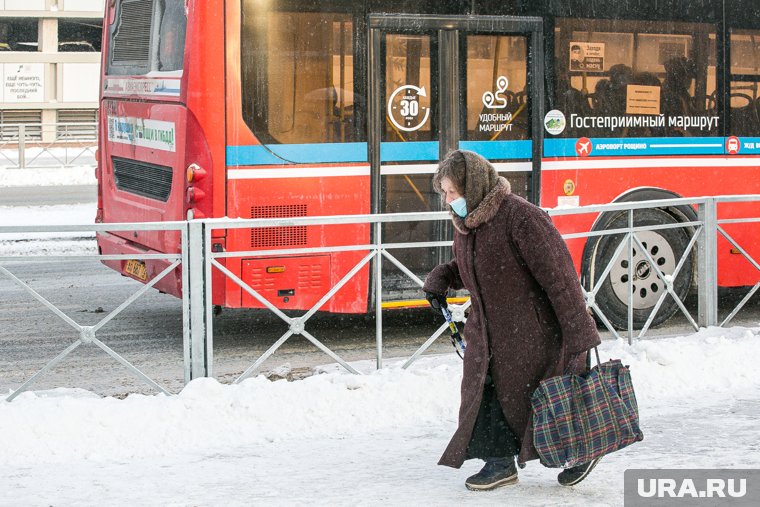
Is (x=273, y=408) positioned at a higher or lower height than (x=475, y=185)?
lower

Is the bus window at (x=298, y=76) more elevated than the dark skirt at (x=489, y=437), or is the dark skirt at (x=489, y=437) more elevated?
the bus window at (x=298, y=76)

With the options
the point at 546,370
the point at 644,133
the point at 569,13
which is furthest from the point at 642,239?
the point at 546,370

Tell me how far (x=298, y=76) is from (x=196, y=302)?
260 cm

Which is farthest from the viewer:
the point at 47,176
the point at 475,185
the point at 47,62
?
the point at 47,62

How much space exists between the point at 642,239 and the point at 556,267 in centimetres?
515

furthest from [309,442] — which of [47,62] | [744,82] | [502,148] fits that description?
[47,62]

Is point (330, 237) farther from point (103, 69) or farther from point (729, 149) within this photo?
point (729, 149)

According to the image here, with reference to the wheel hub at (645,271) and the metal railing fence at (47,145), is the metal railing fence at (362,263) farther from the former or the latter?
the metal railing fence at (47,145)

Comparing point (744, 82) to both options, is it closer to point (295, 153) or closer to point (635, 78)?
point (635, 78)

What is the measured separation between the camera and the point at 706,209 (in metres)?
9.09

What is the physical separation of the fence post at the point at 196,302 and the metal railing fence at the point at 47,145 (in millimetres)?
21773

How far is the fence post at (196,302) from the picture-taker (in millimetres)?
7305

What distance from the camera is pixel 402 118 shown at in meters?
9.70

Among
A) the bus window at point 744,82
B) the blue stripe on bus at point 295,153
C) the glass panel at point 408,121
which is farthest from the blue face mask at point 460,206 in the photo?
the bus window at point 744,82
